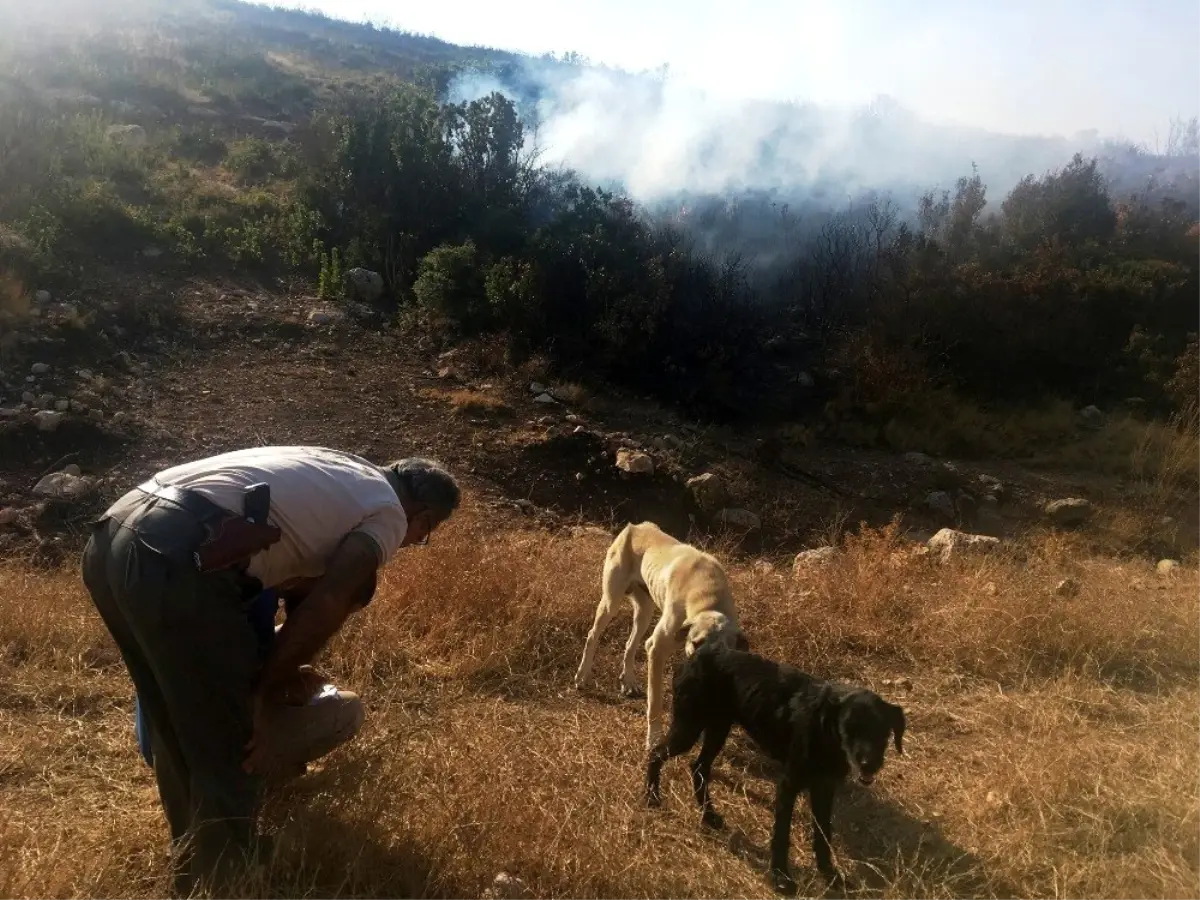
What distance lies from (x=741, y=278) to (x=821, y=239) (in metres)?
3.18

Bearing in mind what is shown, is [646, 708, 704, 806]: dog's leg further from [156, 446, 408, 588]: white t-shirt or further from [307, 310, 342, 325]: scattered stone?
[307, 310, 342, 325]: scattered stone

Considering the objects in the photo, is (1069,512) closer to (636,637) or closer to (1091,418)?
(1091,418)

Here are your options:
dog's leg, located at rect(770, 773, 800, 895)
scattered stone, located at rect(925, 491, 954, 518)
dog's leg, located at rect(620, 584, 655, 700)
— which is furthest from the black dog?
scattered stone, located at rect(925, 491, 954, 518)

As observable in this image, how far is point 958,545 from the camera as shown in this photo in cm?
679

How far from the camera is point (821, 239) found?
16750 millimetres

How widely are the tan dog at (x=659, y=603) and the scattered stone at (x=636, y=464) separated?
4241 mm

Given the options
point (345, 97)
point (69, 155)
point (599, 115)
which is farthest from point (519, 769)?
point (599, 115)

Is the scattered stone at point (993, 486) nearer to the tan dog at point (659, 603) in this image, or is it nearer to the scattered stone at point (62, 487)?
the tan dog at point (659, 603)

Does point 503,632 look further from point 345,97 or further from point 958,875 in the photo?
point 345,97

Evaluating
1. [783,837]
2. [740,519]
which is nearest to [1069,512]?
[740,519]

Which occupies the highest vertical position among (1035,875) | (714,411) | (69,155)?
(69,155)

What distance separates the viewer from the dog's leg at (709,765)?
10.5 ft

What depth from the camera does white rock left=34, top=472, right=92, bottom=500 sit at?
261 inches

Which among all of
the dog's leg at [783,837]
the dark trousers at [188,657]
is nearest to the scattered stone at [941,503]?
the dog's leg at [783,837]
